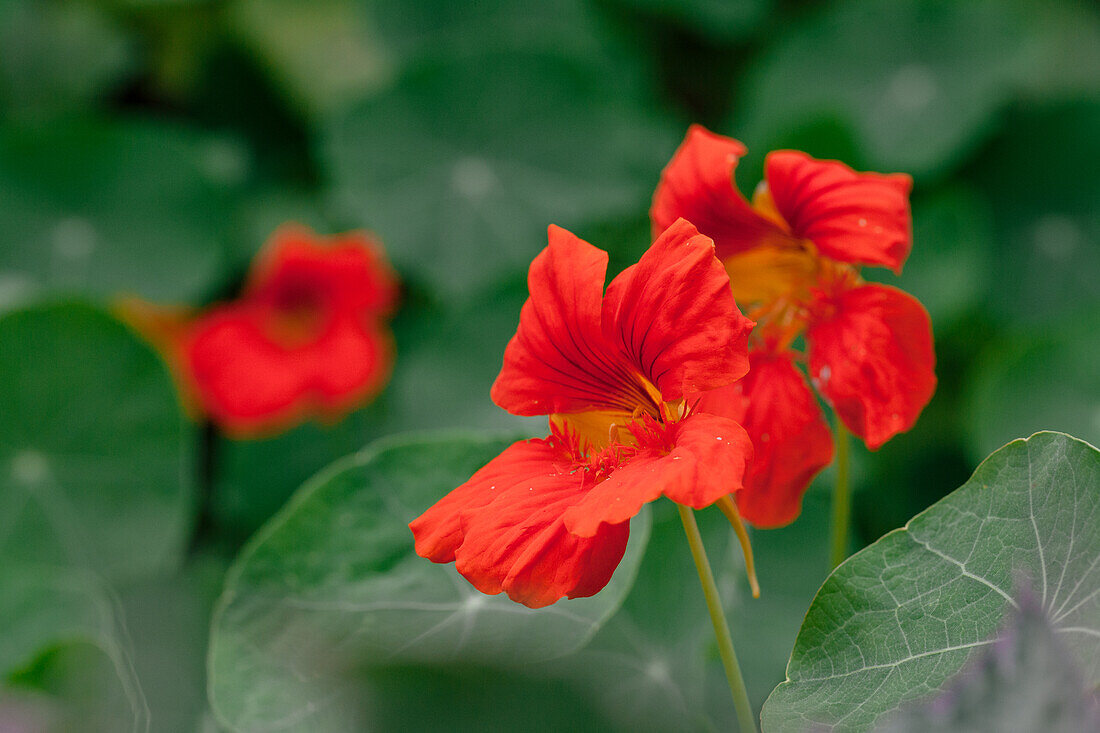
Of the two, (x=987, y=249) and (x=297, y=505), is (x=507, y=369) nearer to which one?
(x=297, y=505)

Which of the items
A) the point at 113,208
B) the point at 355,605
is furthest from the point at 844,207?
the point at 113,208

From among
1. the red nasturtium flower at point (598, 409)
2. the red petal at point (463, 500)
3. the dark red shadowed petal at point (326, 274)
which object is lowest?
the dark red shadowed petal at point (326, 274)

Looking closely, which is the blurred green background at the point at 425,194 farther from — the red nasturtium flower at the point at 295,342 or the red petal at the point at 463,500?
the red petal at the point at 463,500

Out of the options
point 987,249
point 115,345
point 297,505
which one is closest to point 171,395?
point 115,345

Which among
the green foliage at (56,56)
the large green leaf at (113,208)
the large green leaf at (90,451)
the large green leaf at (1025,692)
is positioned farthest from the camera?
the green foliage at (56,56)

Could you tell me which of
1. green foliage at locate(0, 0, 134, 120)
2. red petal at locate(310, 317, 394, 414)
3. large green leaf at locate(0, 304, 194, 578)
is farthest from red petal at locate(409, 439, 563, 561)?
green foliage at locate(0, 0, 134, 120)

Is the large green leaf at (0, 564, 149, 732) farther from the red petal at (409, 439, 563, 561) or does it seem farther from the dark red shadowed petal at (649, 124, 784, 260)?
the dark red shadowed petal at (649, 124, 784, 260)

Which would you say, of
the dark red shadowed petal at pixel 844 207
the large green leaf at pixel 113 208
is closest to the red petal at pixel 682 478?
the dark red shadowed petal at pixel 844 207
